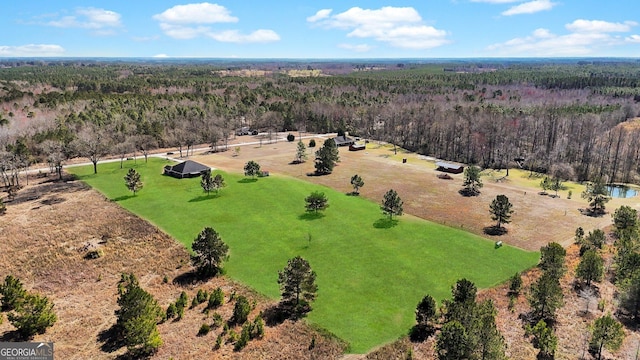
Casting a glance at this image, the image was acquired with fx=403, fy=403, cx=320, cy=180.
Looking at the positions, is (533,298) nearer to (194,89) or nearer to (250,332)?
(250,332)

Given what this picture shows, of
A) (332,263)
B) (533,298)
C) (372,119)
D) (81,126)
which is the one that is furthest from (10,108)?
(533,298)

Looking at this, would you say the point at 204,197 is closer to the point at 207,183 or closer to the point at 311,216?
the point at 207,183

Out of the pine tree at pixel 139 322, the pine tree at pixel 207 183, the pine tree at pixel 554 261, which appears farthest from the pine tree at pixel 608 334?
the pine tree at pixel 207 183

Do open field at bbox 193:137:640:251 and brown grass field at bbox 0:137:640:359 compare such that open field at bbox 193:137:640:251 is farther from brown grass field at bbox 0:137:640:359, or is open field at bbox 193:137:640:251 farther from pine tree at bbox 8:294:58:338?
pine tree at bbox 8:294:58:338

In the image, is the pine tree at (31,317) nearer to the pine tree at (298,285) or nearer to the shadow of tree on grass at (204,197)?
the pine tree at (298,285)

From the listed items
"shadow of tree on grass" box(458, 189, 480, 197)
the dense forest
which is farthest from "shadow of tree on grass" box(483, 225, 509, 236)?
the dense forest

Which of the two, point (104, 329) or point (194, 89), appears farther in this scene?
point (194, 89)

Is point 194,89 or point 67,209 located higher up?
point 194,89
